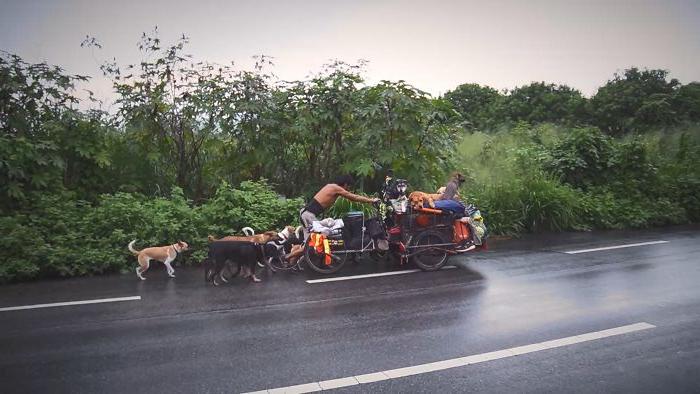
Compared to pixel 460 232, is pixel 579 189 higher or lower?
higher

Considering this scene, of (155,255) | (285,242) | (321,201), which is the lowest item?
(155,255)

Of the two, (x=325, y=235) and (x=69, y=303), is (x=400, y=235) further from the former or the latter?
(x=69, y=303)

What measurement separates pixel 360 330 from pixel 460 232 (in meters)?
3.83

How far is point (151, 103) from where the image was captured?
11.7m

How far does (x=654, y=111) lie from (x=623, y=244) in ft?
52.8

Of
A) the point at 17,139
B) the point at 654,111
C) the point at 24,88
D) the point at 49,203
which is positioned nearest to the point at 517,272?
the point at 49,203

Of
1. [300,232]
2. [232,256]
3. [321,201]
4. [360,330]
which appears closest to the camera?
[360,330]

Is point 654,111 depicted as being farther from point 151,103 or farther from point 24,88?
point 24,88

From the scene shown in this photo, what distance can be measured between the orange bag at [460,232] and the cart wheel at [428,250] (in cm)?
21

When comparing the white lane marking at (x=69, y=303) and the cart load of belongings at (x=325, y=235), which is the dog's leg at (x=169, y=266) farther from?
the cart load of belongings at (x=325, y=235)

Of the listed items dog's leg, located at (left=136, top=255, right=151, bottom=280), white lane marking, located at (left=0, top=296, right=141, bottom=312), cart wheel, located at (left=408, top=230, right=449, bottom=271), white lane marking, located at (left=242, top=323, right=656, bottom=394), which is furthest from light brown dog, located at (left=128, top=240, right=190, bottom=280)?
white lane marking, located at (left=242, top=323, right=656, bottom=394)

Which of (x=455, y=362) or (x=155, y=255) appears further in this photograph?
(x=155, y=255)

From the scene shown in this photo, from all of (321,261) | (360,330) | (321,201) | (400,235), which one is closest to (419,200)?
(400,235)

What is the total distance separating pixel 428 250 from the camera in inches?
356
